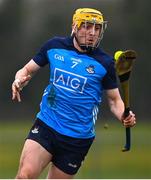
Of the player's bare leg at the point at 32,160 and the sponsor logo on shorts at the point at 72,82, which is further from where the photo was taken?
the sponsor logo on shorts at the point at 72,82

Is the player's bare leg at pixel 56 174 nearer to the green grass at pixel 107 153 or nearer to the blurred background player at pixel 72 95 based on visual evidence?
the blurred background player at pixel 72 95

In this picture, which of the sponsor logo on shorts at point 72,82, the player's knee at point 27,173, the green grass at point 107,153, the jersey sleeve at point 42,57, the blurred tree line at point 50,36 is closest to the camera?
the player's knee at point 27,173

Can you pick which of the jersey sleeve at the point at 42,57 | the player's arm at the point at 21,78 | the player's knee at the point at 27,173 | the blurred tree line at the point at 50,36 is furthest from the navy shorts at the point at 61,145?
the blurred tree line at the point at 50,36

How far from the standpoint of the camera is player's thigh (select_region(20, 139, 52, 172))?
837 cm

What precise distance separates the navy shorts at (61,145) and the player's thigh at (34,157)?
47mm

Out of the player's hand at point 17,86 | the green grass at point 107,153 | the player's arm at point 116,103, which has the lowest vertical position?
the green grass at point 107,153

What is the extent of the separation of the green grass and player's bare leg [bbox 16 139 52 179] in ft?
20.0

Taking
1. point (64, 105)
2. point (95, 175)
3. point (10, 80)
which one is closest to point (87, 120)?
point (64, 105)

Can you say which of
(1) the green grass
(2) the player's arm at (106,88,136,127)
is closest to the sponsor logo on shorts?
(2) the player's arm at (106,88,136,127)

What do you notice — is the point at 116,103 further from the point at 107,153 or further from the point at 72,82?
the point at 107,153

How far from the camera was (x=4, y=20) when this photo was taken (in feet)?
55.8

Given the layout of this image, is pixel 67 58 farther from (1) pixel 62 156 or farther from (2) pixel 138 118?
(2) pixel 138 118

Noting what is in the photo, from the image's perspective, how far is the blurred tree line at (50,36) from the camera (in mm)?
16156

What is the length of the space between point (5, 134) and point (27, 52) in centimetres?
138
